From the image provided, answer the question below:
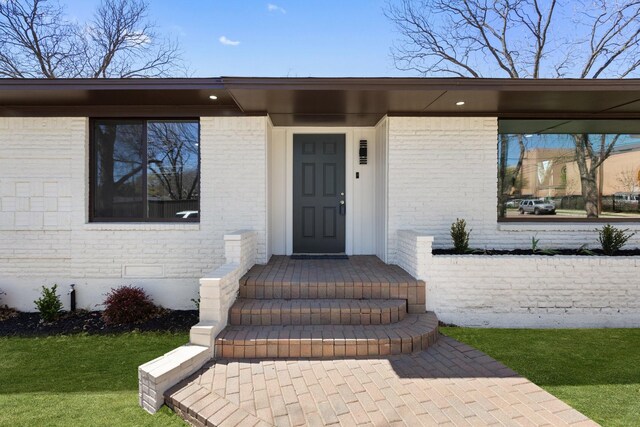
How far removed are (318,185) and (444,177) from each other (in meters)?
2.13

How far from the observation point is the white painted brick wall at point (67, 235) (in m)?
5.54

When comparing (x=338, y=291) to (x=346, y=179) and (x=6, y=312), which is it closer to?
(x=346, y=179)

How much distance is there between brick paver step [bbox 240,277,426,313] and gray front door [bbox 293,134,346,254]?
2.10 meters

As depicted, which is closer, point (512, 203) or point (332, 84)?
point (332, 84)

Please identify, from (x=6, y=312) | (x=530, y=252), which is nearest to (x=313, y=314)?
(x=530, y=252)

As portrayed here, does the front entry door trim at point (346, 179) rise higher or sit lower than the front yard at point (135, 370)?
higher

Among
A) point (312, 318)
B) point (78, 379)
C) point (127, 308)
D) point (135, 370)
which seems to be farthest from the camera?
point (127, 308)

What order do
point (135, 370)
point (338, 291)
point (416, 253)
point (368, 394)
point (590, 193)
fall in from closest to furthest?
point (368, 394)
point (135, 370)
point (338, 291)
point (416, 253)
point (590, 193)

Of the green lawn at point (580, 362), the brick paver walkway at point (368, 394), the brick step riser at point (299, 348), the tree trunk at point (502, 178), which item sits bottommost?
the green lawn at point (580, 362)

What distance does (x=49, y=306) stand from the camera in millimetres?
5039

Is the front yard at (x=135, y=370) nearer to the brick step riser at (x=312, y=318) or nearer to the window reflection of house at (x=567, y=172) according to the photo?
the brick step riser at (x=312, y=318)

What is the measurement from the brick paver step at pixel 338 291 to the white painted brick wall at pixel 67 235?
3.92ft

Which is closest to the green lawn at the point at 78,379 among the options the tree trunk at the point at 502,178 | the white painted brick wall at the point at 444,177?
the white painted brick wall at the point at 444,177

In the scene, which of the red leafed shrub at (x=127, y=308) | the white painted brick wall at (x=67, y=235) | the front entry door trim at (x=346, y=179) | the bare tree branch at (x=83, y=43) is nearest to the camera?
the red leafed shrub at (x=127, y=308)
